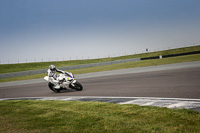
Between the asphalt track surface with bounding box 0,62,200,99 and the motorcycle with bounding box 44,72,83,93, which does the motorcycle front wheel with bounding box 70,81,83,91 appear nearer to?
the motorcycle with bounding box 44,72,83,93

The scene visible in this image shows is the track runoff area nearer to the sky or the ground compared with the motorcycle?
nearer to the ground

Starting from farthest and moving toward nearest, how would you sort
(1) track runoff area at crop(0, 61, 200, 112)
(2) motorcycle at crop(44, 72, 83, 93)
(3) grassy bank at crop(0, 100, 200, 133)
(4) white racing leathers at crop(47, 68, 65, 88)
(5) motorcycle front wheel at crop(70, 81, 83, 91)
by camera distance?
(4) white racing leathers at crop(47, 68, 65, 88)
(5) motorcycle front wheel at crop(70, 81, 83, 91)
(2) motorcycle at crop(44, 72, 83, 93)
(1) track runoff area at crop(0, 61, 200, 112)
(3) grassy bank at crop(0, 100, 200, 133)

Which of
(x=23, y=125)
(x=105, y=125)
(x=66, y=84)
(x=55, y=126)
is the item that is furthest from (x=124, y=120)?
(x=66, y=84)

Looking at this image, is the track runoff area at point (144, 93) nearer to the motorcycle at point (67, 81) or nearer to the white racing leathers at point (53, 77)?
the motorcycle at point (67, 81)

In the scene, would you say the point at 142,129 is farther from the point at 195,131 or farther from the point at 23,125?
the point at 23,125

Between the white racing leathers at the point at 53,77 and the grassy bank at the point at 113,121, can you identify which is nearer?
the grassy bank at the point at 113,121

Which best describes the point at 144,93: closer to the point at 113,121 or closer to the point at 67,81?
the point at 67,81

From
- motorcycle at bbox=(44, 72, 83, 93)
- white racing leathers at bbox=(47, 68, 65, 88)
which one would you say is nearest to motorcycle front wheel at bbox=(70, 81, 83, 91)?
motorcycle at bbox=(44, 72, 83, 93)

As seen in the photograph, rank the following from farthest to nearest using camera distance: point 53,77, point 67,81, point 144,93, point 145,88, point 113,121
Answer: point 53,77 → point 67,81 → point 145,88 → point 144,93 → point 113,121

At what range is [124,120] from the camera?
512cm

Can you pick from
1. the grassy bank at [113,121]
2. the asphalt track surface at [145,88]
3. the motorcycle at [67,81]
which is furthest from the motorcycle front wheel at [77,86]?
the grassy bank at [113,121]

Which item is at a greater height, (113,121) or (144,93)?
(113,121)

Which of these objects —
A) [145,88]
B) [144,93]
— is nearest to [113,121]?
[144,93]

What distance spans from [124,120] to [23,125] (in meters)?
2.35
